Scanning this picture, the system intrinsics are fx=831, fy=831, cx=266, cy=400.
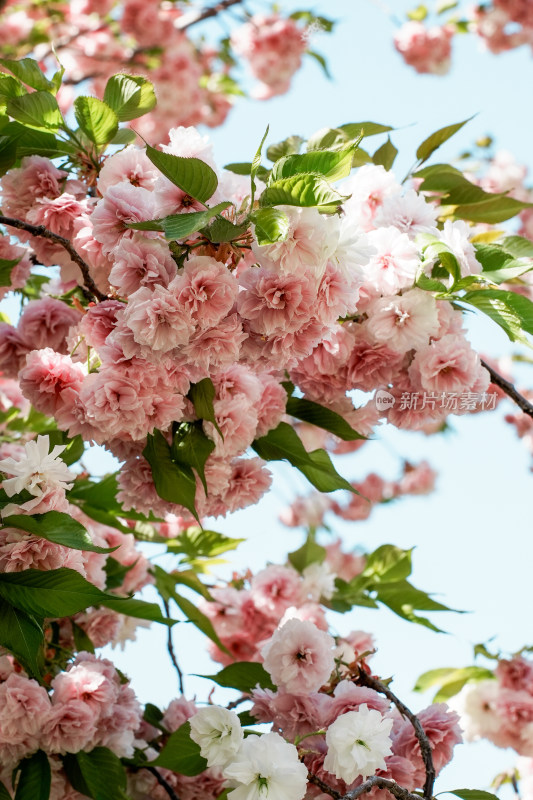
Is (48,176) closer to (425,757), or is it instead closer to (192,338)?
(192,338)

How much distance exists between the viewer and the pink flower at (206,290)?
38.8 inches

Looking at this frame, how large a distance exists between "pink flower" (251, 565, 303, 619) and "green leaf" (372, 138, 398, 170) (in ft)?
3.27

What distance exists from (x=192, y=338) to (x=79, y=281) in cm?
47

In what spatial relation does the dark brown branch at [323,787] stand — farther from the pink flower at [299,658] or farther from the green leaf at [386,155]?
the green leaf at [386,155]

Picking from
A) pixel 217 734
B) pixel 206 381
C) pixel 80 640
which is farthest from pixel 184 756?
pixel 206 381

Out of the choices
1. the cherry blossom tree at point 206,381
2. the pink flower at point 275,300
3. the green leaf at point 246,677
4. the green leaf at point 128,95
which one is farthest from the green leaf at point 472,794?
the green leaf at point 128,95

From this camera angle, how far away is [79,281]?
1.43 metres

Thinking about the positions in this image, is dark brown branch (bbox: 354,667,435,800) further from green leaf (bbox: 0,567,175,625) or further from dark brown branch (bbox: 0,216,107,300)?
dark brown branch (bbox: 0,216,107,300)

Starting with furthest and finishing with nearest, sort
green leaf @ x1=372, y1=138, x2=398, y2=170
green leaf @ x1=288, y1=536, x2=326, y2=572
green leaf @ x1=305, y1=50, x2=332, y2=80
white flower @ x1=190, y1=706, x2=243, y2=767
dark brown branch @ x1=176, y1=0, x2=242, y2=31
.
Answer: dark brown branch @ x1=176, y1=0, x2=242, y2=31 → green leaf @ x1=305, y1=50, x2=332, y2=80 → green leaf @ x1=288, y1=536, x2=326, y2=572 → green leaf @ x1=372, y1=138, x2=398, y2=170 → white flower @ x1=190, y1=706, x2=243, y2=767

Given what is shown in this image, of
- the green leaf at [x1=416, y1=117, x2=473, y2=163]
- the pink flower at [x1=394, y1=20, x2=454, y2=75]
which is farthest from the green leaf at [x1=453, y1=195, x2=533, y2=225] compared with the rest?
the pink flower at [x1=394, y1=20, x2=454, y2=75]

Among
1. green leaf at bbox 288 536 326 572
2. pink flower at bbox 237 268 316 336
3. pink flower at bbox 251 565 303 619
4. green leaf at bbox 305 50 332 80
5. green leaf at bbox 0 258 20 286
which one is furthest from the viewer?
green leaf at bbox 305 50 332 80

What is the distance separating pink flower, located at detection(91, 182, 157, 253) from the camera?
1.06 meters

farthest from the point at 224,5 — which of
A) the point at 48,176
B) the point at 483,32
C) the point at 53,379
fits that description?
the point at 53,379

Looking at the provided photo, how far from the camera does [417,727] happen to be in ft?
3.96
